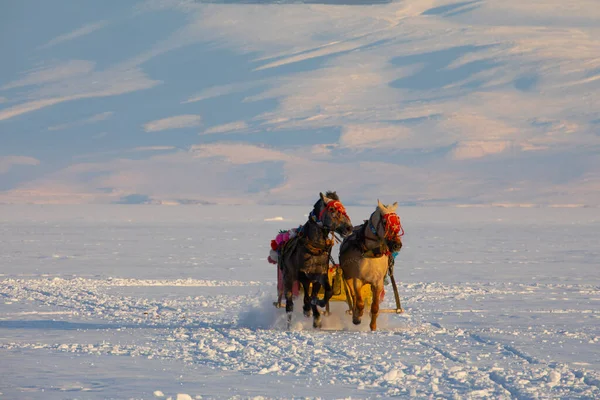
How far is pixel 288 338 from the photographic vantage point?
12.5 m

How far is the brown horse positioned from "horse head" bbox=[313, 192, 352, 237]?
342 mm

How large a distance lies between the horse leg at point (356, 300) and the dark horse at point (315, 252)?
359mm

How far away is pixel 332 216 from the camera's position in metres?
12.6

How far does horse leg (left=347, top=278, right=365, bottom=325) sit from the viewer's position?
42.4 feet

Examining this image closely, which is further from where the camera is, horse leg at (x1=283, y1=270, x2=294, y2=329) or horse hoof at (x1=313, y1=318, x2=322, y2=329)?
horse hoof at (x1=313, y1=318, x2=322, y2=329)

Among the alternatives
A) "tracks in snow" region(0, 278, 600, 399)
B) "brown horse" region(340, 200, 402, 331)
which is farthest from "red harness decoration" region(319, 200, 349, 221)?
"tracks in snow" region(0, 278, 600, 399)

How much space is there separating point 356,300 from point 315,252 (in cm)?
93

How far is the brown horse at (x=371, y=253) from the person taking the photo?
12.3 metres

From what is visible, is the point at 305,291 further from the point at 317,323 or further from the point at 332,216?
the point at 332,216

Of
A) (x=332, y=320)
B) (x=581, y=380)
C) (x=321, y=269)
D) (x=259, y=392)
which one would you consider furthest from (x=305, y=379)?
(x=332, y=320)

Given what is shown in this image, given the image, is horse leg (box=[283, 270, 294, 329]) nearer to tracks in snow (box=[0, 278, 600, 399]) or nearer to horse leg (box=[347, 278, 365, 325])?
tracks in snow (box=[0, 278, 600, 399])

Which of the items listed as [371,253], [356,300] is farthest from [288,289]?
[371,253]

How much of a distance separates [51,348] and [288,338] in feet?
10.4

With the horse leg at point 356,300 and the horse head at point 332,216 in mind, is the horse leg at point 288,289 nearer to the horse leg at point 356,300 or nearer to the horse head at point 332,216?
the horse leg at point 356,300
